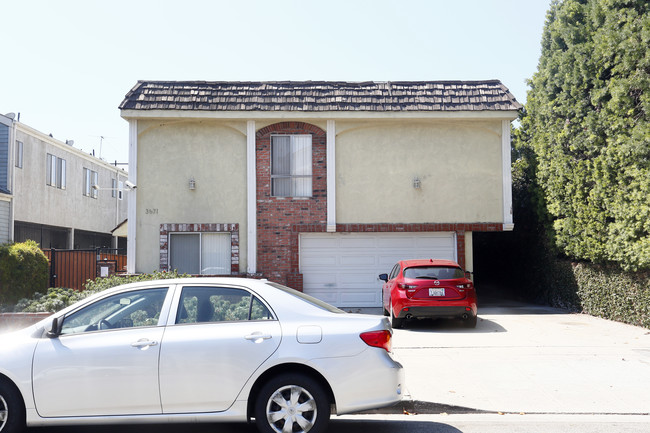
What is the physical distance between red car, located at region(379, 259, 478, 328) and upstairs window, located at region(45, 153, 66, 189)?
20121 mm

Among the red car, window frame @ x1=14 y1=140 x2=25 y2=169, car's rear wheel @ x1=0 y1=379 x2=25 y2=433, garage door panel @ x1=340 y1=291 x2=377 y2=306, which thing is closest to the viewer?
car's rear wheel @ x1=0 y1=379 x2=25 y2=433

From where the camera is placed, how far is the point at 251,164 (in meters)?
16.3

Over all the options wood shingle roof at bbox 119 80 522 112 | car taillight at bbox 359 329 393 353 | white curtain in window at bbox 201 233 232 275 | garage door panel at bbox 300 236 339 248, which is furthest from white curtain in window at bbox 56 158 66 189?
car taillight at bbox 359 329 393 353

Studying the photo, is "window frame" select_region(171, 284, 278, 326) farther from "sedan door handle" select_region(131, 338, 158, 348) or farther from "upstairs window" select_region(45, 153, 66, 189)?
"upstairs window" select_region(45, 153, 66, 189)

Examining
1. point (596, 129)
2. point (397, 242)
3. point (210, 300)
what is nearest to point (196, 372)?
point (210, 300)

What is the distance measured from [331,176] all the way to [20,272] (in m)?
8.87

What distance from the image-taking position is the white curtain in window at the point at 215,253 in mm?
16250

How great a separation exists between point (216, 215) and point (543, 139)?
8.79 m

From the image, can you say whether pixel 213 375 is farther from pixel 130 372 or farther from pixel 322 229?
pixel 322 229

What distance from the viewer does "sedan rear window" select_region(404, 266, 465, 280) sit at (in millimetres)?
12188

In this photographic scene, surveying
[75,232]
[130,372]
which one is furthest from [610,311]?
[75,232]

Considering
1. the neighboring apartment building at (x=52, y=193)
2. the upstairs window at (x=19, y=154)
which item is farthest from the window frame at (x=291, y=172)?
the upstairs window at (x=19, y=154)

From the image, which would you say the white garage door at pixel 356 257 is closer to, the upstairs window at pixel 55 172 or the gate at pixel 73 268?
the gate at pixel 73 268

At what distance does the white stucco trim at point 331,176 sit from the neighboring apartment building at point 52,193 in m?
7.36
